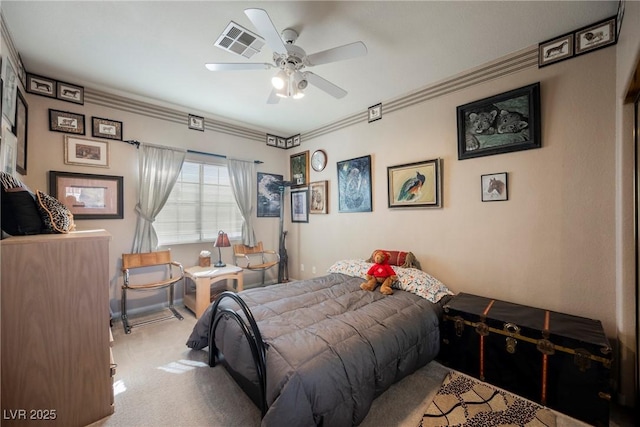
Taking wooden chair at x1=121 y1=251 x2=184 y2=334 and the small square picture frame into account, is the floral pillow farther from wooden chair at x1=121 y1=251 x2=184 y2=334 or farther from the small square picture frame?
wooden chair at x1=121 y1=251 x2=184 y2=334

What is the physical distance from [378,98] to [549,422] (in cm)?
356

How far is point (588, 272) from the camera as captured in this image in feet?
6.75

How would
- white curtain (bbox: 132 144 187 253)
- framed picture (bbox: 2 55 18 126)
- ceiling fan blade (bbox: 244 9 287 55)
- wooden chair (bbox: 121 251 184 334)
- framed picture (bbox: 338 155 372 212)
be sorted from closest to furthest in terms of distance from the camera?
ceiling fan blade (bbox: 244 9 287 55) → framed picture (bbox: 2 55 18 126) → wooden chair (bbox: 121 251 184 334) → white curtain (bbox: 132 144 187 253) → framed picture (bbox: 338 155 372 212)

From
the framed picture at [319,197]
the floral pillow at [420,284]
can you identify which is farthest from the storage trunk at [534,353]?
the framed picture at [319,197]

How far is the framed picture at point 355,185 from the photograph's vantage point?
3.68 m

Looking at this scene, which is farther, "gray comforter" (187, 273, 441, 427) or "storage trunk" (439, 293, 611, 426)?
"storage trunk" (439, 293, 611, 426)

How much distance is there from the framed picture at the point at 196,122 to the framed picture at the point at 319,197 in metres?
2.06

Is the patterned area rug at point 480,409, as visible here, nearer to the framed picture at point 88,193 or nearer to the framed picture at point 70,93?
the framed picture at point 88,193

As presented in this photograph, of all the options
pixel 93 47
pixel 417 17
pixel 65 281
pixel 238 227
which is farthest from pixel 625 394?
pixel 93 47

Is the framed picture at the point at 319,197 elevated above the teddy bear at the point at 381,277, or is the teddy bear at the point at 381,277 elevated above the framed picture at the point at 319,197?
the framed picture at the point at 319,197

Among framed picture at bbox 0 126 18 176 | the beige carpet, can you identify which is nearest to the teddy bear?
the beige carpet

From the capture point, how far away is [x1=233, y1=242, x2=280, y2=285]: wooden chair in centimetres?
427

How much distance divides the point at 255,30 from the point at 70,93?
8.47 feet

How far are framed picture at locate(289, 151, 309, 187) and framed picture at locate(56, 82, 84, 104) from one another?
3.11m
